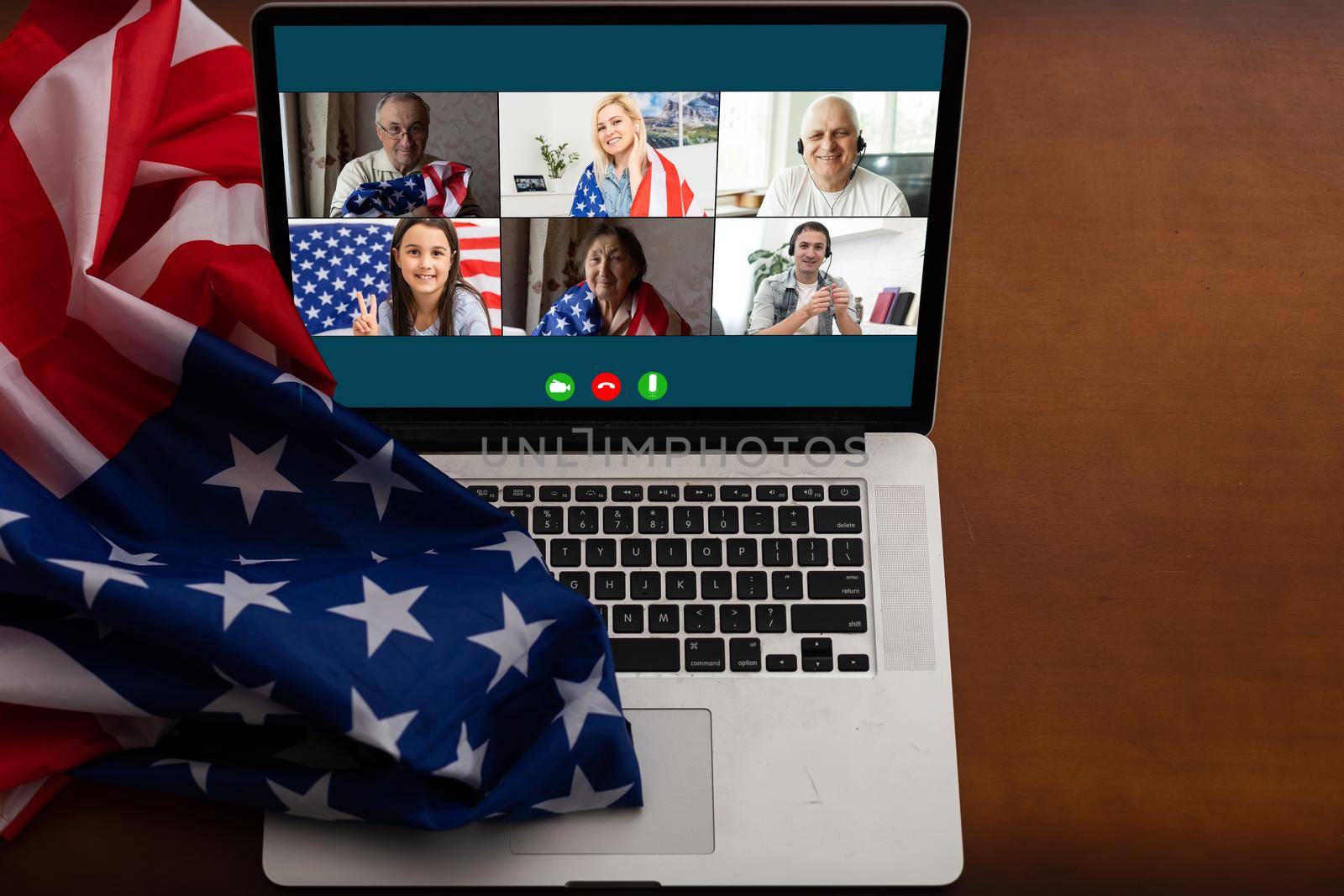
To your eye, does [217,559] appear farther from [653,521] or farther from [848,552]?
[848,552]

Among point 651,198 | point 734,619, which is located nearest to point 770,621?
point 734,619

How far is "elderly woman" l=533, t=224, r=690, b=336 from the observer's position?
631mm

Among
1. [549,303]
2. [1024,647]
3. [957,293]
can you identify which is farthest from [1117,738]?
[549,303]

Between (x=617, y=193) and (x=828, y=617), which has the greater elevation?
(x=617, y=193)

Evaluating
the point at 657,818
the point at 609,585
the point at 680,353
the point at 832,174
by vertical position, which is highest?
the point at 832,174

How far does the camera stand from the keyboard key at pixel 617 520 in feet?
2.08

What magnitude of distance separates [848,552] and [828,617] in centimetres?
4

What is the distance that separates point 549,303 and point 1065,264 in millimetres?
337

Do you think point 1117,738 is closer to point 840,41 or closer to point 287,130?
point 840,41

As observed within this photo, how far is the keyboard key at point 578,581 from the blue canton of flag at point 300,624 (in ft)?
0.13

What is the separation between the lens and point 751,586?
2.02 feet

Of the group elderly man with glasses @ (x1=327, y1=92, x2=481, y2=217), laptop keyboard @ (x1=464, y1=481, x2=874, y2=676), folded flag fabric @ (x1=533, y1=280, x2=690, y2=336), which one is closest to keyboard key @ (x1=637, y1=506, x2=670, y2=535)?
laptop keyboard @ (x1=464, y1=481, x2=874, y2=676)

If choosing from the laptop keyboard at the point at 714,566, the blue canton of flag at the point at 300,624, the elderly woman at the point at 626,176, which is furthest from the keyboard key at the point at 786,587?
the elderly woman at the point at 626,176

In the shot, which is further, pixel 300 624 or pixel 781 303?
pixel 781 303
